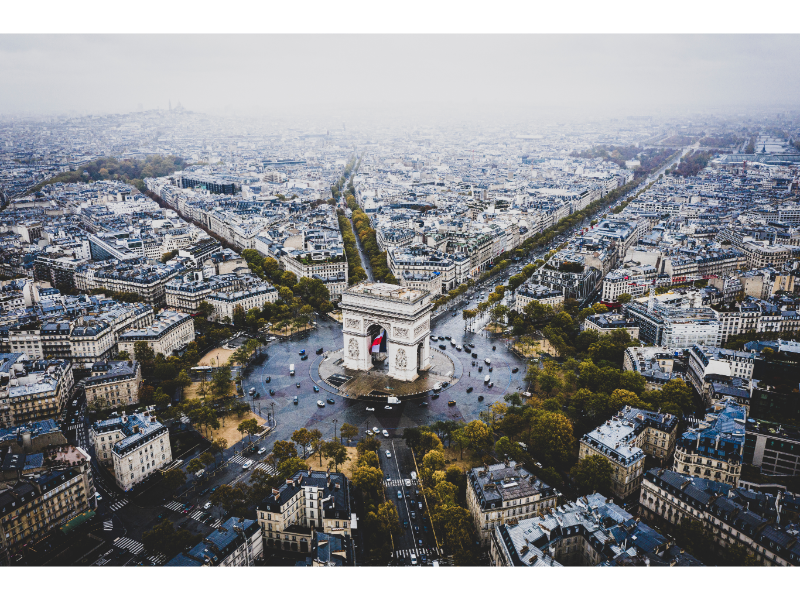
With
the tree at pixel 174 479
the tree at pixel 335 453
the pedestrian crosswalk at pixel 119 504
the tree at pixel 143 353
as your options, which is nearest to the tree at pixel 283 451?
the tree at pixel 335 453

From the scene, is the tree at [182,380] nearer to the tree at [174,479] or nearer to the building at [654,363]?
the tree at [174,479]

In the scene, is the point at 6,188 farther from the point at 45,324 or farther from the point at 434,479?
the point at 434,479

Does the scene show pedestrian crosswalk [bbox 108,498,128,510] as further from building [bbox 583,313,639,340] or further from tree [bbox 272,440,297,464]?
building [bbox 583,313,639,340]

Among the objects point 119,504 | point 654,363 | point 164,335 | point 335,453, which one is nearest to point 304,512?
point 335,453

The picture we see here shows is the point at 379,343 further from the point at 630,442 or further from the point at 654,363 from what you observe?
the point at 630,442

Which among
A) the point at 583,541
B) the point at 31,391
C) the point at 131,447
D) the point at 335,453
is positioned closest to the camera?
the point at 583,541

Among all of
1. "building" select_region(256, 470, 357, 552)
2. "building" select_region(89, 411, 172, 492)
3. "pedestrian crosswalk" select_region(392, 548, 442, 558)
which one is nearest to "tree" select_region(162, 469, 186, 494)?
"building" select_region(89, 411, 172, 492)
